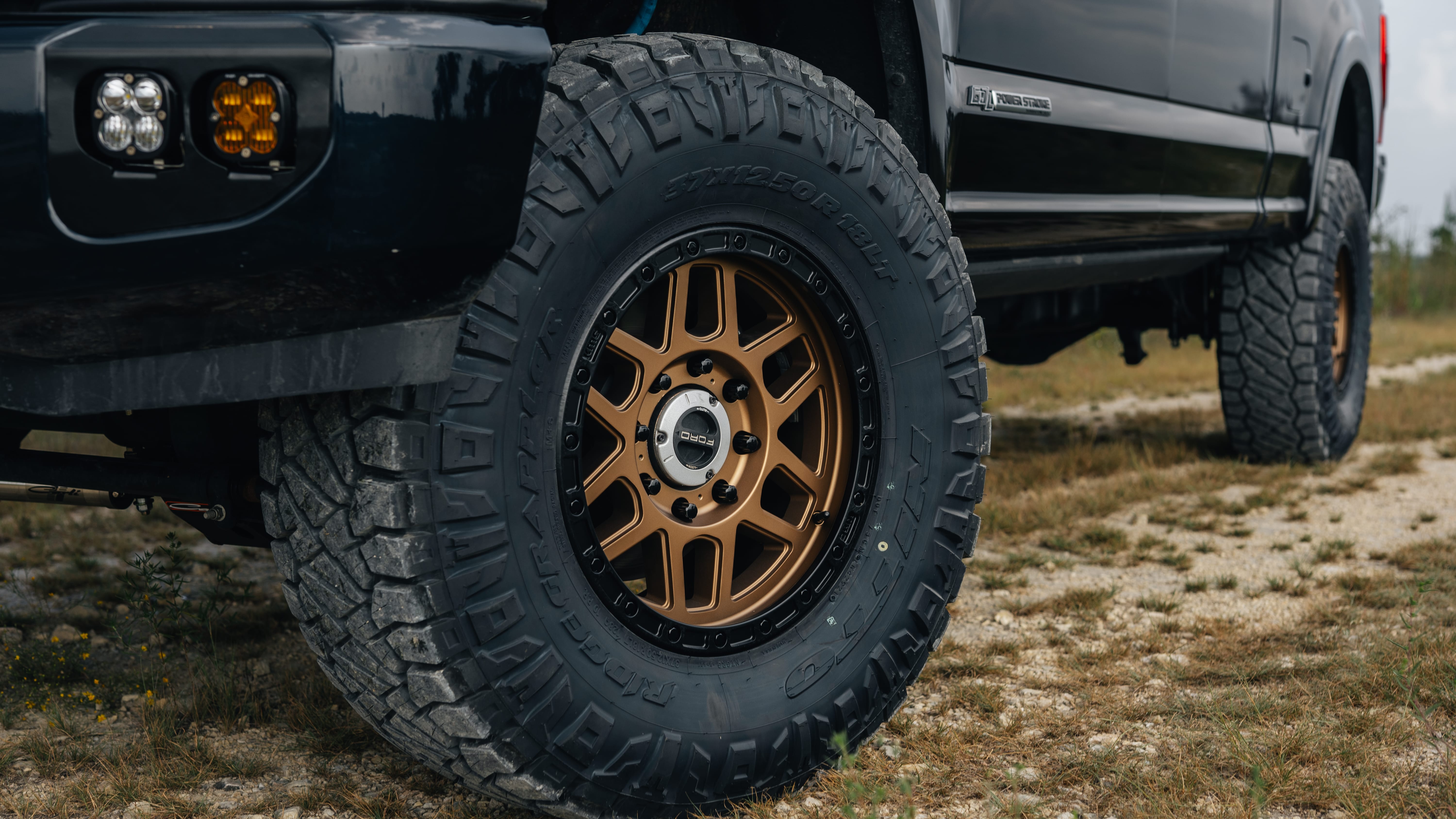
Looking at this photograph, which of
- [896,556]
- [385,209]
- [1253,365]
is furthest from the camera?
[1253,365]

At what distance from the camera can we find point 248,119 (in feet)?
4.14

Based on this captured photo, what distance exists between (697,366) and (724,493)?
212 millimetres

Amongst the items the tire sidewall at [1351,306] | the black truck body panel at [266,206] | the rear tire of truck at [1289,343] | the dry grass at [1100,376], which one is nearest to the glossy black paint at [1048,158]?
the black truck body panel at [266,206]

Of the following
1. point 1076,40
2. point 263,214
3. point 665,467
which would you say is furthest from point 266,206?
point 1076,40

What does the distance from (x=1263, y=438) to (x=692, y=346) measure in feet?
12.6

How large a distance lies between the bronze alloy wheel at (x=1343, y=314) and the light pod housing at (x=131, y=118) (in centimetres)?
519

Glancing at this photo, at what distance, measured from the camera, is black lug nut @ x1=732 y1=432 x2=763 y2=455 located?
1.82 m

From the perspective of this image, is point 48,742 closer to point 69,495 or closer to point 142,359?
point 69,495

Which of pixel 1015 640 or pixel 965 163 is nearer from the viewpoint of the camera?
pixel 965 163

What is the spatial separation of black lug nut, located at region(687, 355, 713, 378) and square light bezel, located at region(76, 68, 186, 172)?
2.64 feet

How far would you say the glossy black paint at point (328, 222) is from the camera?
123 cm

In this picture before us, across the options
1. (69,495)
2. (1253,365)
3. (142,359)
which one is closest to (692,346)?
(142,359)

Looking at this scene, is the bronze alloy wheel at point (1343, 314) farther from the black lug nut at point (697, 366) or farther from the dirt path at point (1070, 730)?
the black lug nut at point (697, 366)

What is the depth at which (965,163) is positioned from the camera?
2.46 m
